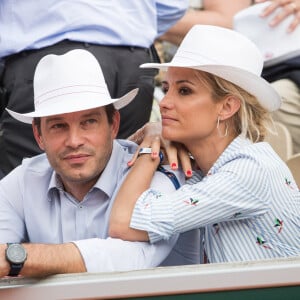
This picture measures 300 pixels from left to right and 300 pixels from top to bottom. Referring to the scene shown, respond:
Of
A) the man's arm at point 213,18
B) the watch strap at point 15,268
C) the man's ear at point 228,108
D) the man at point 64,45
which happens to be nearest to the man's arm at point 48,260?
the watch strap at point 15,268

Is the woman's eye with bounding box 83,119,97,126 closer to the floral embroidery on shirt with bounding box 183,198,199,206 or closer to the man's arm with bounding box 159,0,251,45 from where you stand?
the floral embroidery on shirt with bounding box 183,198,199,206

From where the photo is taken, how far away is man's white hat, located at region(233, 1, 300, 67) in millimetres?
4008

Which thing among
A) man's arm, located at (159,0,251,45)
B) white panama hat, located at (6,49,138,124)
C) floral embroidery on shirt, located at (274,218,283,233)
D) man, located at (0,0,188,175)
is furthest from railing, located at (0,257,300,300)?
man's arm, located at (159,0,251,45)

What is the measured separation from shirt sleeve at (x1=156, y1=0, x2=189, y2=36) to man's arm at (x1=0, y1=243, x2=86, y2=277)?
5.28 ft

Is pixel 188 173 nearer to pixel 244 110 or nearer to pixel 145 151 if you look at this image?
pixel 145 151

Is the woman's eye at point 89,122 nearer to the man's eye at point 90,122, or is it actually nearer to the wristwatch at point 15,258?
the man's eye at point 90,122

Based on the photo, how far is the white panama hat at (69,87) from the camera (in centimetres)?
285

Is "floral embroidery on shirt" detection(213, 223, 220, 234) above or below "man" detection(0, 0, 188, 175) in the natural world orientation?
below

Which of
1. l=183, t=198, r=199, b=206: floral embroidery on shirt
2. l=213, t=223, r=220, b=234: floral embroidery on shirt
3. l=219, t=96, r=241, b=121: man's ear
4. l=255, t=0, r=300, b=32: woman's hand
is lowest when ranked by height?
l=213, t=223, r=220, b=234: floral embroidery on shirt

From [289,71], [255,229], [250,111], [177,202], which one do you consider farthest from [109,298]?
[289,71]

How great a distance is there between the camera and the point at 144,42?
3682mm

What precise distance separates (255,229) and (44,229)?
0.68 meters

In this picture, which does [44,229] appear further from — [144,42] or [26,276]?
[144,42]

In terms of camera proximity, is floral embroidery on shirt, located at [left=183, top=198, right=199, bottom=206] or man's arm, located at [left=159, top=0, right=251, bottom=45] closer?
floral embroidery on shirt, located at [left=183, top=198, right=199, bottom=206]
